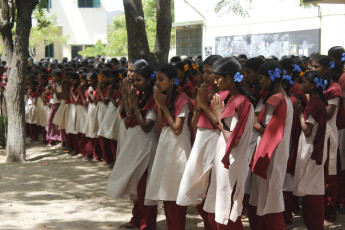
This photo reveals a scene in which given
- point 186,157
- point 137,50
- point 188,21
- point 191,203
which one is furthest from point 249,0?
point 188,21

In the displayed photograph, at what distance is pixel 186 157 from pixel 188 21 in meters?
22.6

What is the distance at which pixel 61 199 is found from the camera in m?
6.86

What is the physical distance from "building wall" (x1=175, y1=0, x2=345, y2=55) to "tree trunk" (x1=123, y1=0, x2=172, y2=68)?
28.0 feet

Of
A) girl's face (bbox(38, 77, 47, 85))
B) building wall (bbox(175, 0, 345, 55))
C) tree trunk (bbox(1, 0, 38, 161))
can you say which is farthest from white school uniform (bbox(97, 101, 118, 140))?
building wall (bbox(175, 0, 345, 55))

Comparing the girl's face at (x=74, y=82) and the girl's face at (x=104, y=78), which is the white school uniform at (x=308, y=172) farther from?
the girl's face at (x=74, y=82)

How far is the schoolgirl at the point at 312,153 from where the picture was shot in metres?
4.91

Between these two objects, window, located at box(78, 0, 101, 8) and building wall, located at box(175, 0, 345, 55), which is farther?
window, located at box(78, 0, 101, 8)

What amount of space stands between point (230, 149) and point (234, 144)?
0.29 feet

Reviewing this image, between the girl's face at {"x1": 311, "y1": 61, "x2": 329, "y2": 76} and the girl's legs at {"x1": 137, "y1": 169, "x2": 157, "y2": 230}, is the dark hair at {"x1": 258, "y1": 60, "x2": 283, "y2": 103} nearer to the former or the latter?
the girl's face at {"x1": 311, "y1": 61, "x2": 329, "y2": 76}

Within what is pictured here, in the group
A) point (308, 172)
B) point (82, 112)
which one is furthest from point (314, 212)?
point (82, 112)

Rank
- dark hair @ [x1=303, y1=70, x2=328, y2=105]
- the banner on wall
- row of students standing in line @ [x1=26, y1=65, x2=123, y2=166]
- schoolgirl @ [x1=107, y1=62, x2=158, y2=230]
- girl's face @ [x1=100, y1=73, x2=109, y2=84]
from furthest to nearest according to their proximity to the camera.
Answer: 1. the banner on wall
2. girl's face @ [x1=100, y1=73, x2=109, y2=84]
3. row of students standing in line @ [x1=26, y1=65, x2=123, y2=166]
4. schoolgirl @ [x1=107, y1=62, x2=158, y2=230]
5. dark hair @ [x1=303, y1=70, x2=328, y2=105]

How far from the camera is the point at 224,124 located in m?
4.07

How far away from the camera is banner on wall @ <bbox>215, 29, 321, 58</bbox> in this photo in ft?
66.1

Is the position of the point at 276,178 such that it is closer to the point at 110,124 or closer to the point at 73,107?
the point at 110,124
